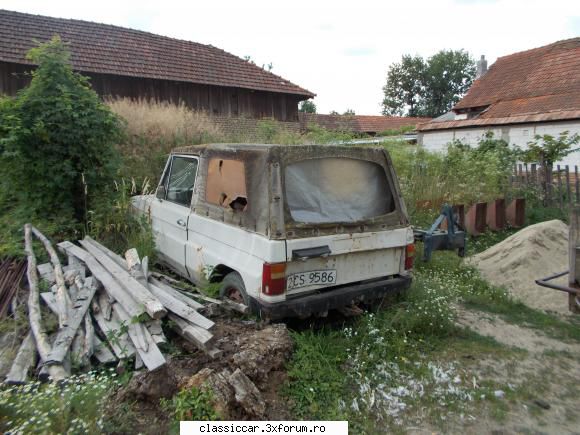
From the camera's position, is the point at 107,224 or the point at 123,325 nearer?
the point at 123,325

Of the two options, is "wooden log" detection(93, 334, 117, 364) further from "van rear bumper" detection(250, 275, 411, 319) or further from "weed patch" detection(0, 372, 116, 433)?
"van rear bumper" detection(250, 275, 411, 319)

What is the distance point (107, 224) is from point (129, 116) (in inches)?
166

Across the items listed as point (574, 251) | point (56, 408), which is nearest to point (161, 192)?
point (56, 408)

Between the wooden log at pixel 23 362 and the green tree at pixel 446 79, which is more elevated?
the green tree at pixel 446 79

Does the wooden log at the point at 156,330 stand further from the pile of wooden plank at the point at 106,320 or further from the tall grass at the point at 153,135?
the tall grass at the point at 153,135

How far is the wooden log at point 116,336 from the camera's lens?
3281mm

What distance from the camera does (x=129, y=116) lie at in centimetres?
949

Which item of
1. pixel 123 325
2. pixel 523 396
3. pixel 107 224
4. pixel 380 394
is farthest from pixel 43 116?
pixel 523 396

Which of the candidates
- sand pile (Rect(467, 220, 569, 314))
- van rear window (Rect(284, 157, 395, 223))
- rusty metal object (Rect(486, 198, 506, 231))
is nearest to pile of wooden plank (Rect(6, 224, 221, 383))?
van rear window (Rect(284, 157, 395, 223))

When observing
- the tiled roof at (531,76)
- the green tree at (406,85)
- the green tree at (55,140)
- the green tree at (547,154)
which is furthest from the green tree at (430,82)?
the green tree at (55,140)

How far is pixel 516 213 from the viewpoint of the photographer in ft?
29.5

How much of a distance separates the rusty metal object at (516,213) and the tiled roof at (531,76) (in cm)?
818

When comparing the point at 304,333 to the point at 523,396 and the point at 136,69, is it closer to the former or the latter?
the point at 523,396

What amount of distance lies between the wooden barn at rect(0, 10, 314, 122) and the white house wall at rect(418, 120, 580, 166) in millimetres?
7292
